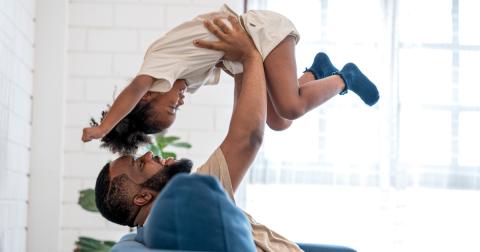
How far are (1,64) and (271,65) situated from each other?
1.51 metres

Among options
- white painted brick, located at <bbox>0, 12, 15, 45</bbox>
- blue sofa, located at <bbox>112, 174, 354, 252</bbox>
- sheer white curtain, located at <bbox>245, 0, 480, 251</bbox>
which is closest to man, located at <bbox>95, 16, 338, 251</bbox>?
blue sofa, located at <bbox>112, 174, 354, 252</bbox>

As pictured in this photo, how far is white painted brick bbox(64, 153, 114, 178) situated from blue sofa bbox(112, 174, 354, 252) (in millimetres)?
2919

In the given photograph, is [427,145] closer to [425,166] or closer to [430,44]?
[425,166]

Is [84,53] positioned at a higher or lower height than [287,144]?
higher

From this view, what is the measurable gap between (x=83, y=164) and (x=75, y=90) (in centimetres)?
41

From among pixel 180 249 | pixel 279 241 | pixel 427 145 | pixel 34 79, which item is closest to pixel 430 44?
pixel 427 145

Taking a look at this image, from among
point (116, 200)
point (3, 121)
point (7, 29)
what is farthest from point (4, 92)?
point (116, 200)

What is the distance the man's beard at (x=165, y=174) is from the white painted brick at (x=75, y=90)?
2.25 meters

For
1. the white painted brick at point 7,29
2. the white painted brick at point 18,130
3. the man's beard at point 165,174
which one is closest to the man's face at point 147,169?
the man's beard at point 165,174

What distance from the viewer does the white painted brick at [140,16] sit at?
489 cm

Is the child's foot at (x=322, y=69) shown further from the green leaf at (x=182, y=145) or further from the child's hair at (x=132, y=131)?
the green leaf at (x=182, y=145)

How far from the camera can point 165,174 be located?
8.91ft

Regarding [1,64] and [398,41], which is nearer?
[1,64]

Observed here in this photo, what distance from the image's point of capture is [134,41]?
4891mm
